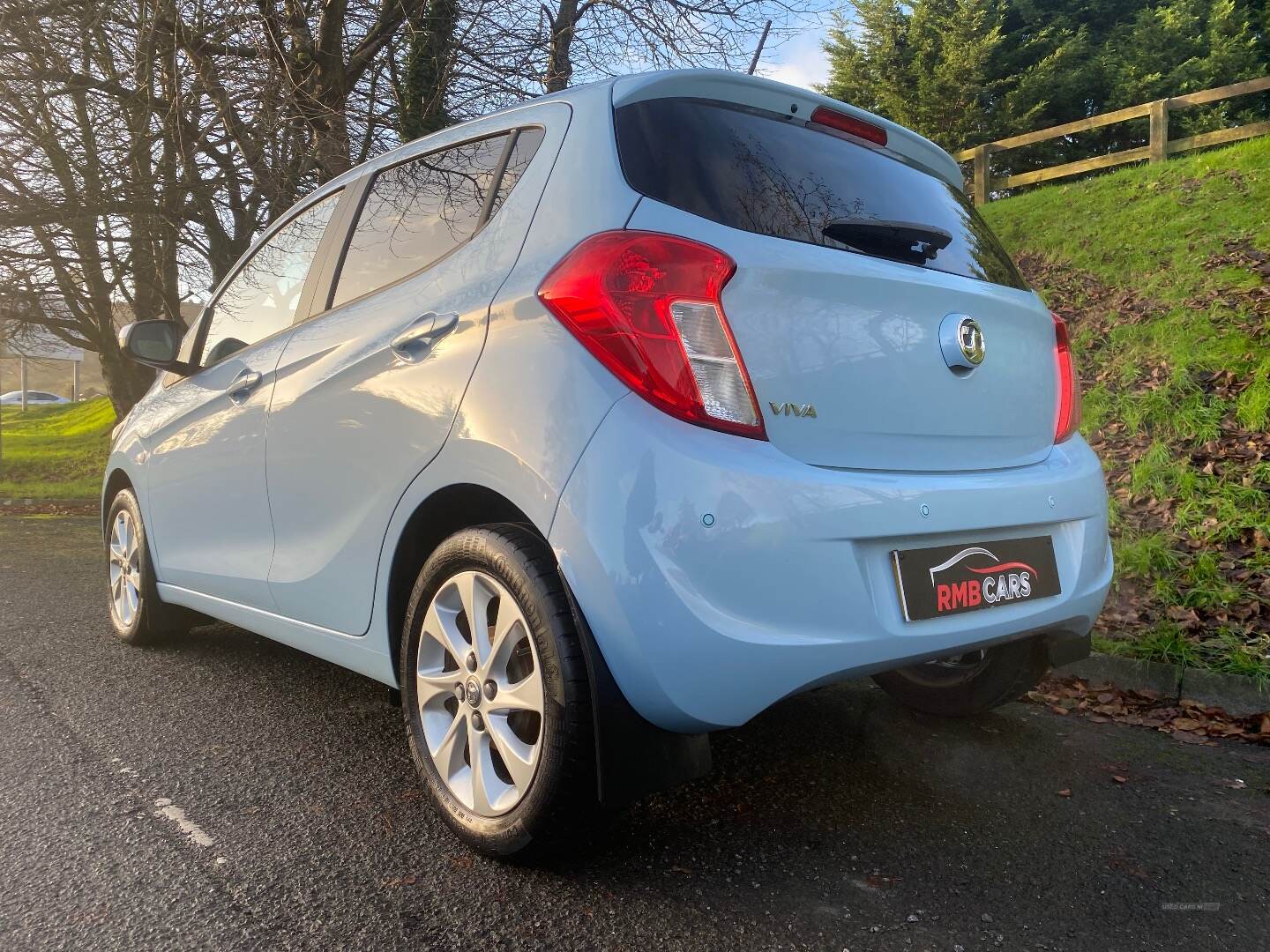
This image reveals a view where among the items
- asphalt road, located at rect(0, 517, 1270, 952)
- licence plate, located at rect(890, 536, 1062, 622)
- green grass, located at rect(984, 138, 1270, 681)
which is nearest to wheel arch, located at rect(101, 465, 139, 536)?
asphalt road, located at rect(0, 517, 1270, 952)

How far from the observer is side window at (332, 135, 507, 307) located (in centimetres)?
248

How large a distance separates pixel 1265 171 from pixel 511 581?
974cm

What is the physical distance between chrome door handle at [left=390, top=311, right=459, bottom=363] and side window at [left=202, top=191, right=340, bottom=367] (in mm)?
897

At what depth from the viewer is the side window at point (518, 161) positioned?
2320 millimetres

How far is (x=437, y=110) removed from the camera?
9.77m

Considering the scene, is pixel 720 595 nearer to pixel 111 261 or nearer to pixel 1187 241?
pixel 1187 241

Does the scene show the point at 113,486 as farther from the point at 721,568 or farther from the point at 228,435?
the point at 721,568

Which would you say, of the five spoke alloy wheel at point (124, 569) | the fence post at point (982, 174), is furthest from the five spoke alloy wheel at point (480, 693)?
the fence post at point (982, 174)

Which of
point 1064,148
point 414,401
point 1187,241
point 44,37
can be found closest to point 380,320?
point 414,401

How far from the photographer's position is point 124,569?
166 inches

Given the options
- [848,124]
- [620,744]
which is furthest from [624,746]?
[848,124]

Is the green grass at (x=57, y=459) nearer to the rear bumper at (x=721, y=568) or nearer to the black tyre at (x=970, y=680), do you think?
the black tyre at (x=970, y=680)

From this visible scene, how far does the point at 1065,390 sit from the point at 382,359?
179 centimetres

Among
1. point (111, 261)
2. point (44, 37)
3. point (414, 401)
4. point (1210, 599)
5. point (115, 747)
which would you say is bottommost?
point (1210, 599)
